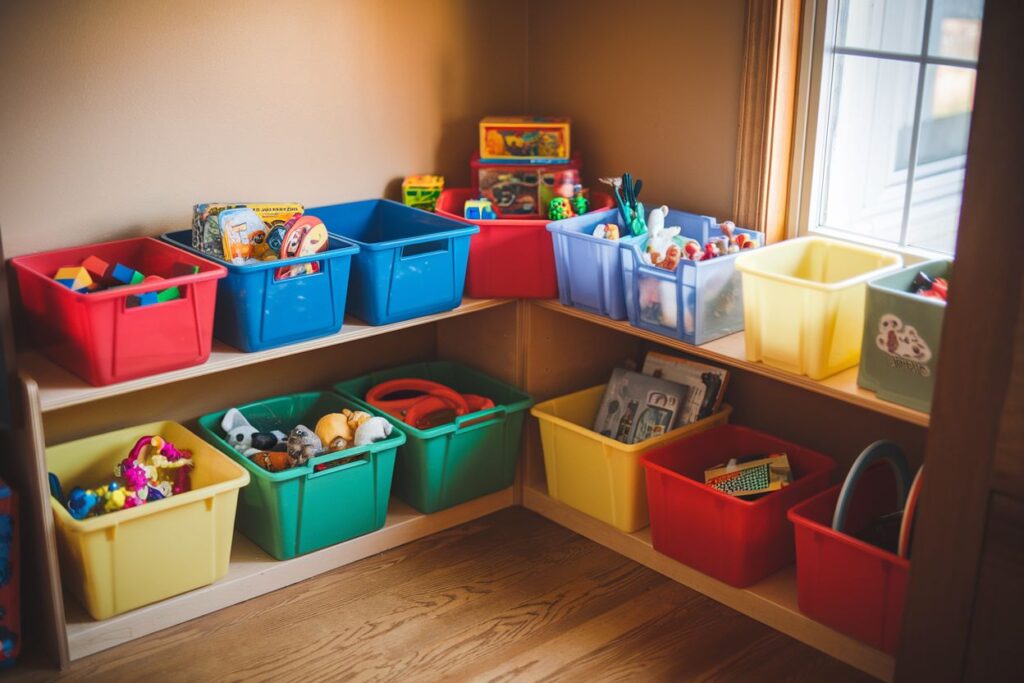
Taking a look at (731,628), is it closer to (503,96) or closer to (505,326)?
(505,326)

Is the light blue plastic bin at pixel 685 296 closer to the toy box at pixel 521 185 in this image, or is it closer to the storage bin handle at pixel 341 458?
the toy box at pixel 521 185

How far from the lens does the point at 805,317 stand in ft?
7.24

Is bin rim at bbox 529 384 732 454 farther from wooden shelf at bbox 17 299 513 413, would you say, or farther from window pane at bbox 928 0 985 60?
window pane at bbox 928 0 985 60

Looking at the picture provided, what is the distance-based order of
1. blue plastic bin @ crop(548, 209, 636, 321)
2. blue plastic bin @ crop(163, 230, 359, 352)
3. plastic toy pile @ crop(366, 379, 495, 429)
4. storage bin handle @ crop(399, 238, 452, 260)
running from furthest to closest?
plastic toy pile @ crop(366, 379, 495, 429) < storage bin handle @ crop(399, 238, 452, 260) < blue plastic bin @ crop(548, 209, 636, 321) < blue plastic bin @ crop(163, 230, 359, 352)

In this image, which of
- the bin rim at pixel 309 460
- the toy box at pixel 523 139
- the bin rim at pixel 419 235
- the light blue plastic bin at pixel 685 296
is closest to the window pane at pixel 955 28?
the light blue plastic bin at pixel 685 296

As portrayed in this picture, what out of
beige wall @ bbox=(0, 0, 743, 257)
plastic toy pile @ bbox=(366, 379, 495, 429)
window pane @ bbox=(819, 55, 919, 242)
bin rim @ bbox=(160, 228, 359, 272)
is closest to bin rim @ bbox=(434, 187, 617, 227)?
beige wall @ bbox=(0, 0, 743, 257)

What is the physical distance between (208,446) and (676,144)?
1.42 metres

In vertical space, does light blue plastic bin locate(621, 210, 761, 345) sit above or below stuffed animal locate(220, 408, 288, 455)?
above

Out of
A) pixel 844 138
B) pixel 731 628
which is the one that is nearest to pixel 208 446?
pixel 731 628

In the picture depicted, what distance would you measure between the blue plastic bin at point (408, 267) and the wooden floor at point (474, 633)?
2.13ft

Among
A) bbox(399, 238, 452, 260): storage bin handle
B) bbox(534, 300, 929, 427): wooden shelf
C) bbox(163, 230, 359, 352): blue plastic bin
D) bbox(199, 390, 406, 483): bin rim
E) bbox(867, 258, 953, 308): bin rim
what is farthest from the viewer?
bbox(399, 238, 452, 260): storage bin handle

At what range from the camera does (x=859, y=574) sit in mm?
2199

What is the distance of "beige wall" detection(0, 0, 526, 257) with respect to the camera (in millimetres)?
2316

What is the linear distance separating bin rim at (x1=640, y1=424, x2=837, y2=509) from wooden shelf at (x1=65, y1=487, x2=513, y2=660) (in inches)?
22.9
